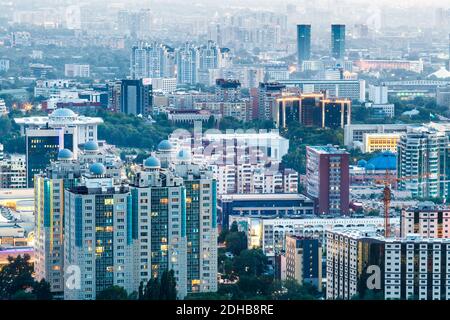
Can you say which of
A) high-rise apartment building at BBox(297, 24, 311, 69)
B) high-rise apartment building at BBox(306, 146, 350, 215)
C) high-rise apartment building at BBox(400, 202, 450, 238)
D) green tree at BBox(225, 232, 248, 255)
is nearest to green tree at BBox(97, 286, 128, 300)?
high-rise apartment building at BBox(400, 202, 450, 238)

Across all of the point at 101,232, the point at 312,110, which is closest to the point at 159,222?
the point at 101,232

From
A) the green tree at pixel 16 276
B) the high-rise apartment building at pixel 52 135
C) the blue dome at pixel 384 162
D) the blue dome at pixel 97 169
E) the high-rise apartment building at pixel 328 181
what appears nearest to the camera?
the green tree at pixel 16 276

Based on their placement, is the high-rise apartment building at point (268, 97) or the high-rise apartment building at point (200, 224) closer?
the high-rise apartment building at point (200, 224)

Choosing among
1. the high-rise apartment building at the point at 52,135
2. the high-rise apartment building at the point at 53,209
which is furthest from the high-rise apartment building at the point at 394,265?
the high-rise apartment building at the point at 52,135

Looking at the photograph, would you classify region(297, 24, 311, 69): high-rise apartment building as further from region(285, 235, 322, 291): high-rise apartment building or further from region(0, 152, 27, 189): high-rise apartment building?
region(285, 235, 322, 291): high-rise apartment building

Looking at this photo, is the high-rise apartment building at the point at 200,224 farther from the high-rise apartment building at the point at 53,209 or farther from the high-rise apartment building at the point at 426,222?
the high-rise apartment building at the point at 426,222
